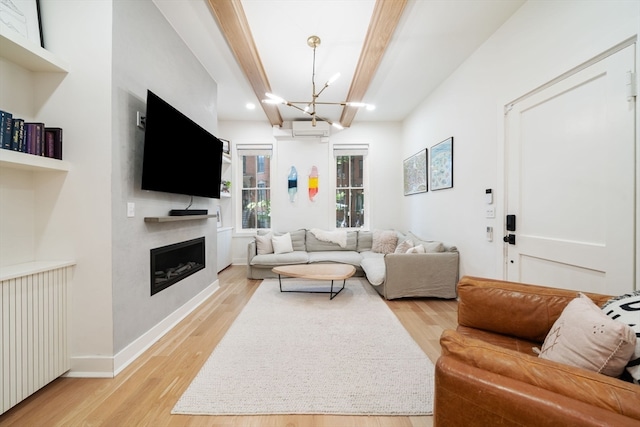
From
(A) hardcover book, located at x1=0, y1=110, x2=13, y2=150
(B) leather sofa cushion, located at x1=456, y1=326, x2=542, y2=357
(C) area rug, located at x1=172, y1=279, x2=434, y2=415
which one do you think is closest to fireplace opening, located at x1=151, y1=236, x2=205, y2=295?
(C) area rug, located at x1=172, y1=279, x2=434, y2=415

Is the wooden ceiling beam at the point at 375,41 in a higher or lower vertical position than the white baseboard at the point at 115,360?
higher

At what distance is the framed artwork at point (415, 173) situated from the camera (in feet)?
13.2

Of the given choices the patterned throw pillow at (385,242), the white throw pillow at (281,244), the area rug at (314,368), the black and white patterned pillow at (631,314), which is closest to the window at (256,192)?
the white throw pillow at (281,244)

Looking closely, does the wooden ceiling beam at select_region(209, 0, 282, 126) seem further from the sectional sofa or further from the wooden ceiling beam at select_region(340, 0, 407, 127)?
the sectional sofa

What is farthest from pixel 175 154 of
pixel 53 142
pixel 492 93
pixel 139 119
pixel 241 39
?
pixel 492 93

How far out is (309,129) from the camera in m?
4.68

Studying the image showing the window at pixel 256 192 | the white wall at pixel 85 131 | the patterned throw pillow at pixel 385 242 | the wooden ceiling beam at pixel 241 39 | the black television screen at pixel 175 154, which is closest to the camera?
the white wall at pixel 85 131

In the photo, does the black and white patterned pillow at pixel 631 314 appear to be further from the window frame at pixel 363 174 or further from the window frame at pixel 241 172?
the window frame at pixel 241 172

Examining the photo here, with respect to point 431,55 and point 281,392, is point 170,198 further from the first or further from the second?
point 431,55

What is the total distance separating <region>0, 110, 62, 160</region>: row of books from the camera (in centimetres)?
141

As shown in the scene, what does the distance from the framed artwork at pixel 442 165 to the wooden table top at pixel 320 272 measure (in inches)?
68.5

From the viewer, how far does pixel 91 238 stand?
1.72m

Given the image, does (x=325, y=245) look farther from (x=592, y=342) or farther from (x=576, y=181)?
(x=592, y=342)

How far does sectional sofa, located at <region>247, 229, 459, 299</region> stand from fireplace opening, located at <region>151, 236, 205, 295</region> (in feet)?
3.81
